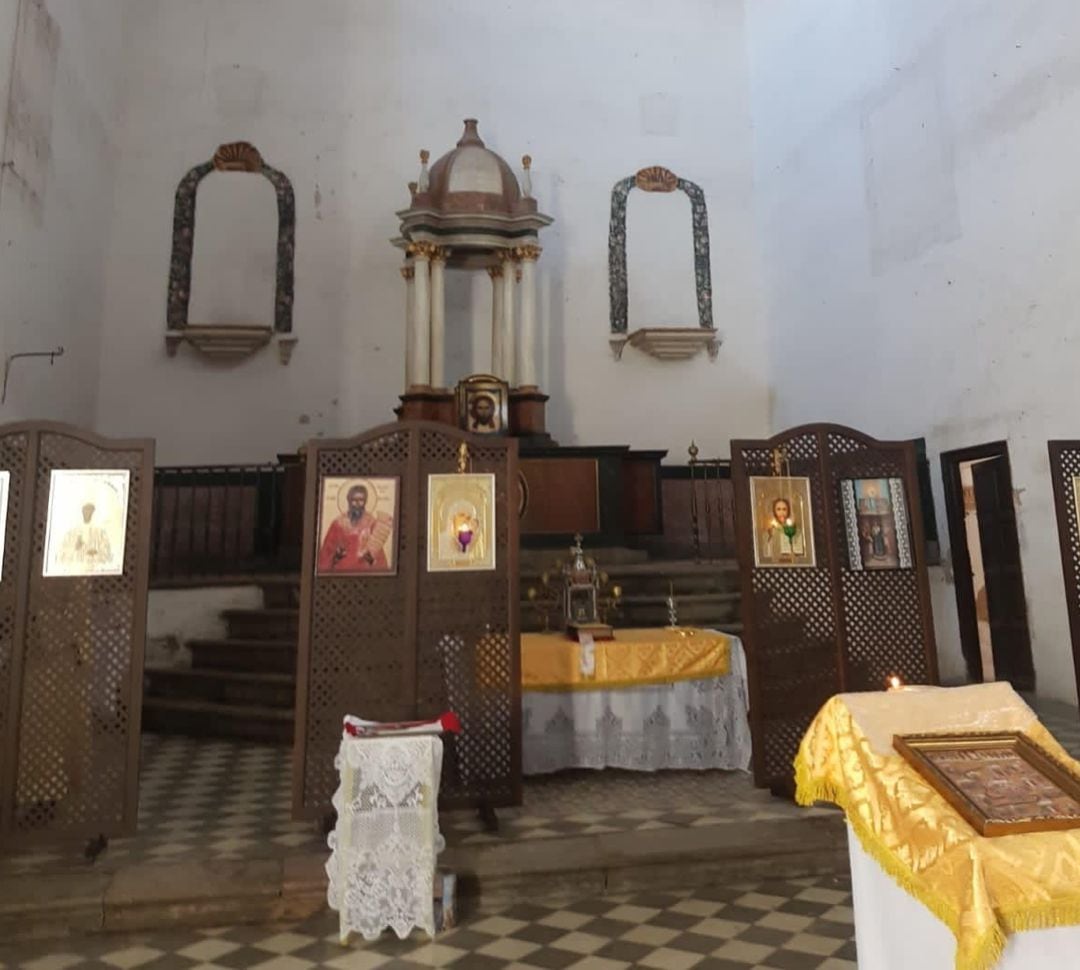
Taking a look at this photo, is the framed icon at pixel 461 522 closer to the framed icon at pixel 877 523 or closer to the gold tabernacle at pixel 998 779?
the framed icon at pixel 877 523

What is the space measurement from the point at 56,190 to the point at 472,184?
4017mm

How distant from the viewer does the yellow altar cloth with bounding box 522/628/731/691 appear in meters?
4.55

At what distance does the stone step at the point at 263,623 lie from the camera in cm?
650

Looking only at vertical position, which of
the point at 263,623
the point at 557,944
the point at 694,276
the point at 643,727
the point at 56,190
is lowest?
the point at 557,944

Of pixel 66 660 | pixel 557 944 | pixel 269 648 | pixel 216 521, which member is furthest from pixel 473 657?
pixel 216 521

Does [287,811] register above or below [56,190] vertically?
below

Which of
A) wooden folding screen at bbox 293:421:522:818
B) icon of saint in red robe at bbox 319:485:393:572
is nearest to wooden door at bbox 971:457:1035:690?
wooden folding screen at bbox 293:421:522:818

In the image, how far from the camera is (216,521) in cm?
841

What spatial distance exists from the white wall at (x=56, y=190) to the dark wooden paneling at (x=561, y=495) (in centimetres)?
445

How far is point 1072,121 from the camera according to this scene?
583cm

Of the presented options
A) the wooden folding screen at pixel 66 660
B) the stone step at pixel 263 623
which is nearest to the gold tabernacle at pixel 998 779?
the wooden folding screen at pixel 66 660

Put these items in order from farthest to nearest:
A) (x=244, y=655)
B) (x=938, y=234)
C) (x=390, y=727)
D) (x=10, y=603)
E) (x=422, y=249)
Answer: (x=422, y=249) < (x=938, y=234) < (x=244, y=655) < (x=10, y=603) < (x=390, y=727)

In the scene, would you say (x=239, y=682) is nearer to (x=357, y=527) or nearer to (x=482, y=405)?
(x=357, y=527)

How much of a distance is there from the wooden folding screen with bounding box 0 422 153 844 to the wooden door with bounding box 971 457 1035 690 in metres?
6.21
